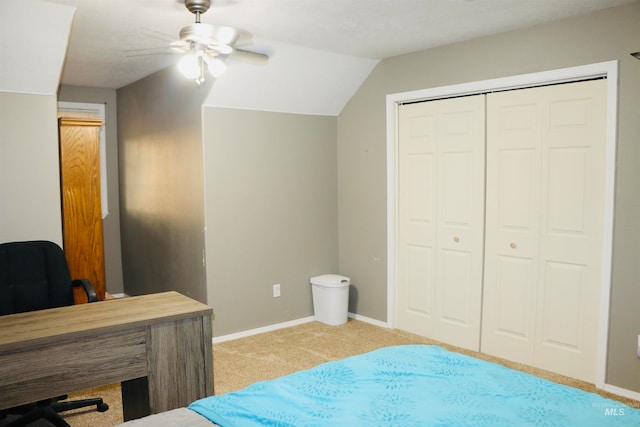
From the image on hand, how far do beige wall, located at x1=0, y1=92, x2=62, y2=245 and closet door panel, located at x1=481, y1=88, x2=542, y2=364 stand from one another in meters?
3.05

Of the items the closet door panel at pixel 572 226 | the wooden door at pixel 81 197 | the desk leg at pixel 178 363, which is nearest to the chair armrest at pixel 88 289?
the desk leg at pixel 178 363

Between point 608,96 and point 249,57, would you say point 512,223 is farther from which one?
point 249,57

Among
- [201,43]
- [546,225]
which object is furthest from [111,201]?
[546,225]

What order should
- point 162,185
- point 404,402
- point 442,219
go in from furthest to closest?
point 162,185, point 442,219, point 404,402

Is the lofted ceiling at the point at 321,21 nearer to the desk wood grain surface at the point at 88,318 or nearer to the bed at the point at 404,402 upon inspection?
the desk wood grain surface at the point at 88,318

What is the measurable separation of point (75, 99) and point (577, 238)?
15.9 feet

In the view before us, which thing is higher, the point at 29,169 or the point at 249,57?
the point at 249,57

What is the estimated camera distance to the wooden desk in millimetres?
2105

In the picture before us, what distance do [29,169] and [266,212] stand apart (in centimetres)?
185

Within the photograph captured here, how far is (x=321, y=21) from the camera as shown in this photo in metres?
3.26

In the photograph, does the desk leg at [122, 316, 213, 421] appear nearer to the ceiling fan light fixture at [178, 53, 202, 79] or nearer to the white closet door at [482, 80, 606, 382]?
the ceiling fan light fixture at [178, 53, 202, 79]

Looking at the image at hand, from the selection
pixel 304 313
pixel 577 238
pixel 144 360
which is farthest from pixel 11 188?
pixel 577 238

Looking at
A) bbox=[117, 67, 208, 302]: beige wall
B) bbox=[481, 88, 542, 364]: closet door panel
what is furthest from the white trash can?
bbox=[481, 88, 542, 364]: closet door panel

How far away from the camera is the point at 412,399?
1.77 meters
